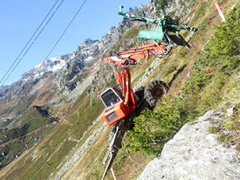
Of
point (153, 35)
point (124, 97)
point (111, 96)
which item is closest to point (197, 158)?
point (153, 35)

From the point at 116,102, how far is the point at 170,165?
37.3 ft

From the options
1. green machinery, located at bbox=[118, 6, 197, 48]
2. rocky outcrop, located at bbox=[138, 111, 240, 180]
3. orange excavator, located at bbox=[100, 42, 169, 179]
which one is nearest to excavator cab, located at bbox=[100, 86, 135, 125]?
orange excavator, located at bbox=[100, 42, 169, 179]

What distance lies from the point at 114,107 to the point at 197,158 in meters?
11.2

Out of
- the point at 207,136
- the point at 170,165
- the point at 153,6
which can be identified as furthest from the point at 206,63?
the point at 153,6

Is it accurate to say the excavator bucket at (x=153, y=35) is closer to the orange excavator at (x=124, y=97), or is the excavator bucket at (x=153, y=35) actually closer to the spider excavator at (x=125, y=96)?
the spider excavator at (x=125, y=96)

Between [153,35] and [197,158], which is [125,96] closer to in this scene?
[153,35]

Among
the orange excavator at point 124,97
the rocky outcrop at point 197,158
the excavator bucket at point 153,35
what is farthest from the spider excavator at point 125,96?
the rocky outcrop at point 197,158

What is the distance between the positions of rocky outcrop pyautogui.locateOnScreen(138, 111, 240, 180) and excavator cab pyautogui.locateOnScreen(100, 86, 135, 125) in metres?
9.04

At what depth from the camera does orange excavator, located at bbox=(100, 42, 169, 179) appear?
589 inches

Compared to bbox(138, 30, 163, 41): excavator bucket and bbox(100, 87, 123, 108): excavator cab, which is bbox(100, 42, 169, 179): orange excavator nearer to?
bbox(100, 87, 123, 108): excavator cab

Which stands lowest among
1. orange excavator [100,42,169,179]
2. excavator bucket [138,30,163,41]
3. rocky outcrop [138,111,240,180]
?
rocky outcrop [138,111,240,180]

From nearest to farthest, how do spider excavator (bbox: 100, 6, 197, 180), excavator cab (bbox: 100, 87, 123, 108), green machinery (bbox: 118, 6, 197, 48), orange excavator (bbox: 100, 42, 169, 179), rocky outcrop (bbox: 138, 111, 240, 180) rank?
rocky outcrop (bbox: 138, 111, 240, 180) → green machinery (bbox: 118, 6, 197, 48) → spider excavator (bbox: 100, 6, 197, 180) → orange excavator (bbox: 100, 42, 169, 179) → excavator cab (bbox: 100, 87, 123, 108)

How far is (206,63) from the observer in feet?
34.2

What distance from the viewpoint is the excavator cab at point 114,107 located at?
14953mm
